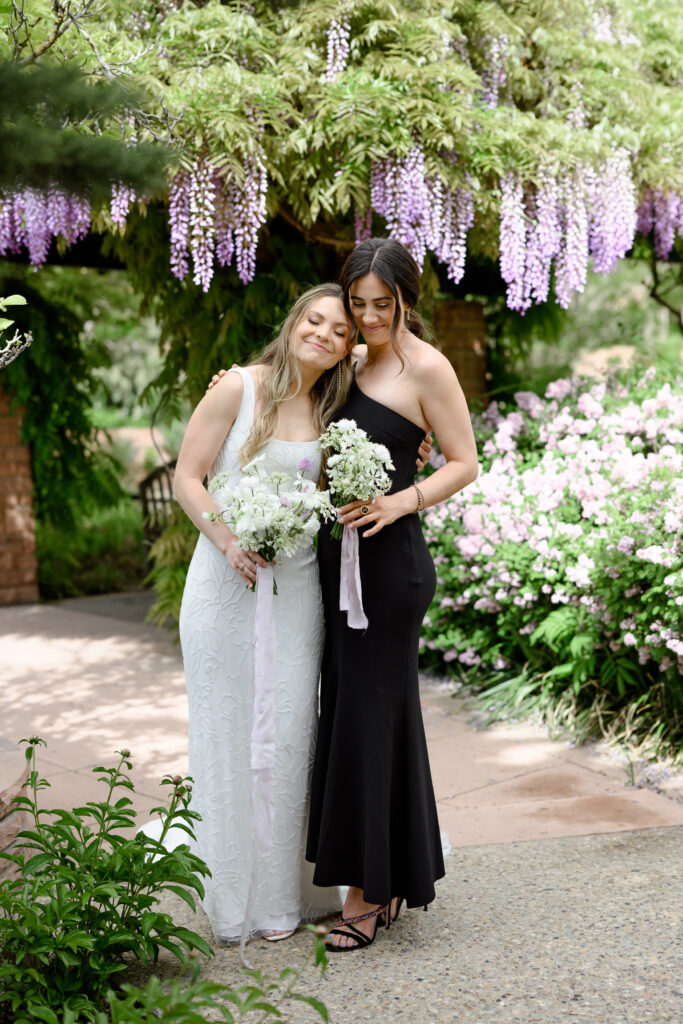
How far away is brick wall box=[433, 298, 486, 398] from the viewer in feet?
26.0

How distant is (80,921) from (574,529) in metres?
3.21

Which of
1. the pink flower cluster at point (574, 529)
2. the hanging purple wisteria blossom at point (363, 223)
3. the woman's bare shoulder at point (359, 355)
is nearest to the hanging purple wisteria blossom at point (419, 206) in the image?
the hanging purple wisteria blossom at point (363, 223)

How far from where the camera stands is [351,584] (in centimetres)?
289

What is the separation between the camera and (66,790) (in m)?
4.25

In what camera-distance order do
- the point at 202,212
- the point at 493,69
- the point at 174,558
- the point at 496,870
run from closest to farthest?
the point at 496,870 < the point at 202,212 < the point at 493,69 < the point at 174,558

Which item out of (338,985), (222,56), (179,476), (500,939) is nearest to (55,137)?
(179,476)

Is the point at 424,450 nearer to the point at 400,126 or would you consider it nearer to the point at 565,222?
the point at 400,126

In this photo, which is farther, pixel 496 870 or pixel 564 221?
pixel 564 221

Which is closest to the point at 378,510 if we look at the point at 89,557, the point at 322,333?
the point at 322,333

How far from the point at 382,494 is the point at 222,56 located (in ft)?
10.6

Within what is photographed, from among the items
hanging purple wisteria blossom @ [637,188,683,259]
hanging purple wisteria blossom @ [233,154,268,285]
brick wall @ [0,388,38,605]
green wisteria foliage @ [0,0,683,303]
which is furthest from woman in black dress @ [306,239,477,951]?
brick wall @ [0,388,38,605]

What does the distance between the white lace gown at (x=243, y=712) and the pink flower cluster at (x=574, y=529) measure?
6.17 ft

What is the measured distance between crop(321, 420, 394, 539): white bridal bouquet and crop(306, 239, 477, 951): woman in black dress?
151mm

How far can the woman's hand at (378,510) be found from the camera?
2816 mm
